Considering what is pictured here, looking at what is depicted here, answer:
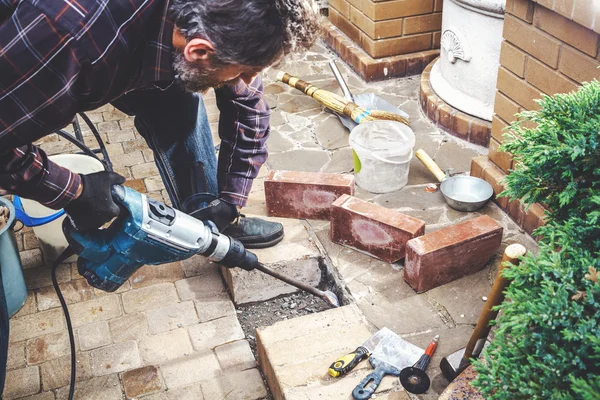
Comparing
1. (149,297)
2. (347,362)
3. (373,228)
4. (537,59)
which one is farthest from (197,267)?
(537,59)

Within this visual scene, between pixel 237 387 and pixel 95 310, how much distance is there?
88 cm

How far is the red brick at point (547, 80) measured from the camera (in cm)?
272

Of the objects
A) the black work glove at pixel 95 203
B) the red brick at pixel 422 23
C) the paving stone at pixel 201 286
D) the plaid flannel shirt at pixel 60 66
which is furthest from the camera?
the red brick at pixel 422 23

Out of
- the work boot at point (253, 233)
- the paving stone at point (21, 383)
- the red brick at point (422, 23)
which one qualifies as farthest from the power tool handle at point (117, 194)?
the red brick at point (422, 23)

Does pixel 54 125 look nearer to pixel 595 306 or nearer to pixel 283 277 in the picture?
pixel 283 277

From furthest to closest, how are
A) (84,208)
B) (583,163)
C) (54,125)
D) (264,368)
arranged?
1. (264,368)
2. (84,208)
3. (54,125)
4. (583,163)

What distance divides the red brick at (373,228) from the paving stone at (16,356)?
155cm

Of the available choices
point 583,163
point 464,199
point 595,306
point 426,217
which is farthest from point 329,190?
point 595,306

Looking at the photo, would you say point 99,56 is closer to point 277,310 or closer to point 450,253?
point 277,310

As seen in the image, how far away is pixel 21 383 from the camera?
2.66 metres

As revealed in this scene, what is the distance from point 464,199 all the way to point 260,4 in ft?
6.25

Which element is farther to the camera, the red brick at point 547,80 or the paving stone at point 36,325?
the paving stone at point 36,325

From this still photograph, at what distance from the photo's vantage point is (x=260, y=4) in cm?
186

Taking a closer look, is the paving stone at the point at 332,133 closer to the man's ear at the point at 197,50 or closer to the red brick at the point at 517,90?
the red brick at the point at 517,90
